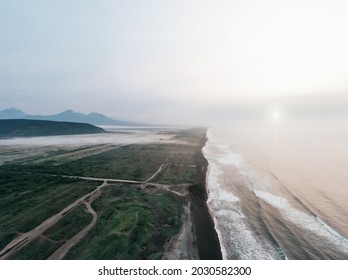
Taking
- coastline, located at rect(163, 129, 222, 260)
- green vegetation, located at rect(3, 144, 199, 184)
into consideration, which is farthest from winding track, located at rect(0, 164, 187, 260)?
green vegetation, located at rect(3, 144, 199, 184)

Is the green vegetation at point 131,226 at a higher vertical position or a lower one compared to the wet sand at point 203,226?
higher

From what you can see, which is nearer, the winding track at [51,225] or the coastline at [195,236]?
the winding track at [51,225]

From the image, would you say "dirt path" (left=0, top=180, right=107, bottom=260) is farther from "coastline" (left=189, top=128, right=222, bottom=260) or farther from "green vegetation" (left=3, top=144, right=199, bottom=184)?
"coastline" (left=189, top=128, right=222, bottom=260)

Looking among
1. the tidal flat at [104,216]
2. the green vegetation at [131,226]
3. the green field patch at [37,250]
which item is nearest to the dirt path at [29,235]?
the tidal flat at [104,216]

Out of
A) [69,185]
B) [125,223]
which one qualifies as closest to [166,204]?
[125,223]

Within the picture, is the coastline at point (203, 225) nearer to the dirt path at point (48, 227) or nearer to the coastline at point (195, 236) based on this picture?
the coastline at point (195, 236)

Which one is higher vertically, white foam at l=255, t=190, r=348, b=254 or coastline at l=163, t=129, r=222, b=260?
coastline at l=163, t=129, r=222, b=260

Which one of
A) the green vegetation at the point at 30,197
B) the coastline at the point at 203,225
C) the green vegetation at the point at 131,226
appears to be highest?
the green vegetation at the point at 30,197

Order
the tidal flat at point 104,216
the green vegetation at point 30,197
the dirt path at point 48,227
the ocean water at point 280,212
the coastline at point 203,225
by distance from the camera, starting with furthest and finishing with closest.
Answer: the green vegetation at point 30,197 → the ocean water at point 280,212 → the coastline at point 203,225 → the tidal flat at point 104,216 → the dirt path at point 48,227
